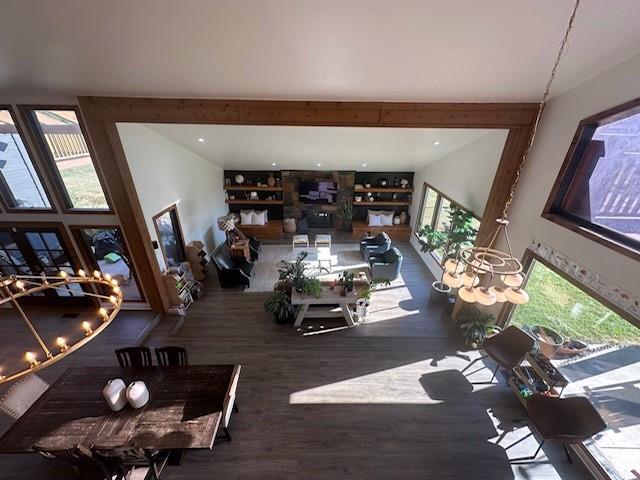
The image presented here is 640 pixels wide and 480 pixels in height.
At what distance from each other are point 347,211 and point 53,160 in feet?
22.2

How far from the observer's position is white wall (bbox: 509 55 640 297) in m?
2.45

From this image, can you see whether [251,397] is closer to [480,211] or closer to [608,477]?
[608,477]

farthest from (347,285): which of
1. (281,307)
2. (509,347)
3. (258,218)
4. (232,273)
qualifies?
(258,218)

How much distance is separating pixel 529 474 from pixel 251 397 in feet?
11.0

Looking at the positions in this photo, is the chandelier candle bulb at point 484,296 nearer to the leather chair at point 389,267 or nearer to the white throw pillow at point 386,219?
the leather chair at point 389,267

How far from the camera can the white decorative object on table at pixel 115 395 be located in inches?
103

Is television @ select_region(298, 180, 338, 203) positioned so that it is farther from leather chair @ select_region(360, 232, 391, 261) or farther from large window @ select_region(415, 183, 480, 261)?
large window @ select_region(415, 183, 480, 261)

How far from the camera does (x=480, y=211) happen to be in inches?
183

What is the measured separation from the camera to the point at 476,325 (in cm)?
434

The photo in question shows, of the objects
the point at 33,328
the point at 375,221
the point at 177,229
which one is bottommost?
the point at 375,221

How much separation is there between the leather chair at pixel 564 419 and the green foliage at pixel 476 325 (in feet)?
4.24

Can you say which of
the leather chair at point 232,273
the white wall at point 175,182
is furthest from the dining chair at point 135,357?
the leather chair at point 232,273

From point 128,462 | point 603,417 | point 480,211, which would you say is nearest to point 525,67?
point 480,211

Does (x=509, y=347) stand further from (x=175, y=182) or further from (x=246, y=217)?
(x=246, y=217)
